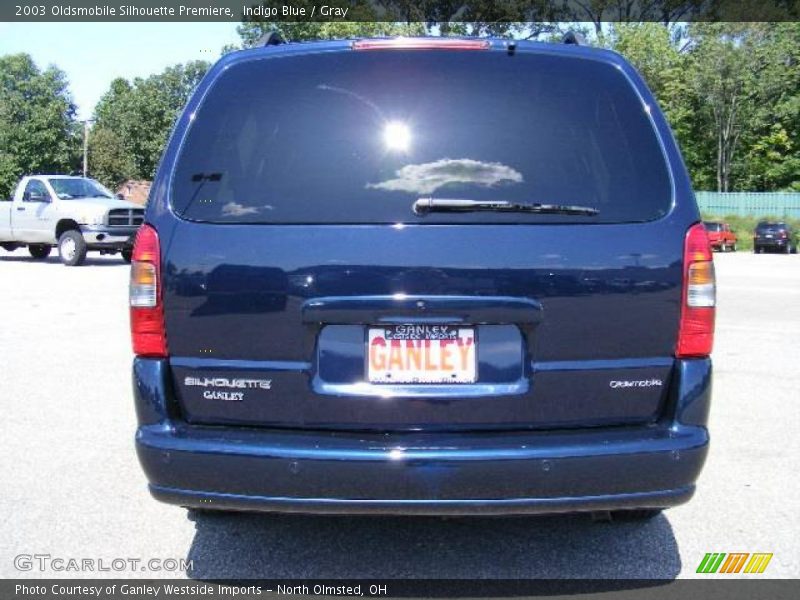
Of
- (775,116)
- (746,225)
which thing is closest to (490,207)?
(746,225)

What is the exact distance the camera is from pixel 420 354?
3.08 m

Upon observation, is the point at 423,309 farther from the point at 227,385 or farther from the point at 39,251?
the point at 39,251

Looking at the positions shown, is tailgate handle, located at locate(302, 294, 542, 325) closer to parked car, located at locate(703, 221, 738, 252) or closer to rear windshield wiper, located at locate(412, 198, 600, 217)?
rear windshield wiper, located at locate(412, 198, 600, 217)

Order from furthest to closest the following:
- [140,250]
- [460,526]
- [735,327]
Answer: [735,327] < [460,526] < [140,250]

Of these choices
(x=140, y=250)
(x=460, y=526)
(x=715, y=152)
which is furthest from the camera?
(x=715, y=152)

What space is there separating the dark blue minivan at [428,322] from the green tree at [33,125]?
6209 centimetres

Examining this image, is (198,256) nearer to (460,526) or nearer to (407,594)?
(407,594)

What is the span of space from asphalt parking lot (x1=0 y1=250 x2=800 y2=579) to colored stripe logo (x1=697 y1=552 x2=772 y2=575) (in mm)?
43

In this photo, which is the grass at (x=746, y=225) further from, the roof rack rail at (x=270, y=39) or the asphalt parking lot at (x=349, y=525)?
the roof rack rail at (x=270, y=39)

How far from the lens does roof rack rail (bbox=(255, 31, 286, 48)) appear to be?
3.68 m

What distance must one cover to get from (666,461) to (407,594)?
43.0 inches

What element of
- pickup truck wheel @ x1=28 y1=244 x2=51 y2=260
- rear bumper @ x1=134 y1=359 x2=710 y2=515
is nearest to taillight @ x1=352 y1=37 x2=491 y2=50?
rear bumper @ x1=134 y1=359 x2=710 y2=515

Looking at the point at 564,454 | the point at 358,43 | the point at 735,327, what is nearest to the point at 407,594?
the point at 564,454

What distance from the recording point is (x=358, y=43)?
3.42m
